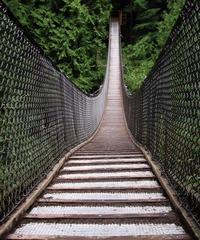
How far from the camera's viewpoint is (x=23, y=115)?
9.47ft

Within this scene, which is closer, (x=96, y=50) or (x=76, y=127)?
(x=76, y=127)

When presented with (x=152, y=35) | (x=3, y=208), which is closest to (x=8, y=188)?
(x=3, y=208)

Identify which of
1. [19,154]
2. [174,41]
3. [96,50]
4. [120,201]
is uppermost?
[96,50]

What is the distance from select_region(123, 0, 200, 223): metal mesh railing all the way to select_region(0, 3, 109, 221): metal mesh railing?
1.03m

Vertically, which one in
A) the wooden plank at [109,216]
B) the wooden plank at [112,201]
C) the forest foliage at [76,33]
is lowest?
the wooden plank at [109,216]

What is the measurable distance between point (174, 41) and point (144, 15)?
19632 millimetres

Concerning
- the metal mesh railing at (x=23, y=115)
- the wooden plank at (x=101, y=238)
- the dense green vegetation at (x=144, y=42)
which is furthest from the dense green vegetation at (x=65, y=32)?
the wooden plank at (x=101, y=238)

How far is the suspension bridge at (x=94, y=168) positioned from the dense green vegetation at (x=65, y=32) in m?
9.08

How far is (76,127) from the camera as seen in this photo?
21.7ft

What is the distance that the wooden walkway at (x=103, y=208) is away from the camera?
2135 millimetres

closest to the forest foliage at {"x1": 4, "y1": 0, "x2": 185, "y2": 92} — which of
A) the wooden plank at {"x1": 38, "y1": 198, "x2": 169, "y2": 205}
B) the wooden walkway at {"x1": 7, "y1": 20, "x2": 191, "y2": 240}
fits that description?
the wooden walkway at {"x1": 7, "y1": 20, "x2": 191, "y2": 240}

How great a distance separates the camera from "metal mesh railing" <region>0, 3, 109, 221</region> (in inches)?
96.2

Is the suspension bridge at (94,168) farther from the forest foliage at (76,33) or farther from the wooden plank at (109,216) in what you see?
the forest foliage at (76,33)

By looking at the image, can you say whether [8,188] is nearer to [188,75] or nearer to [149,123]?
[188,75]
